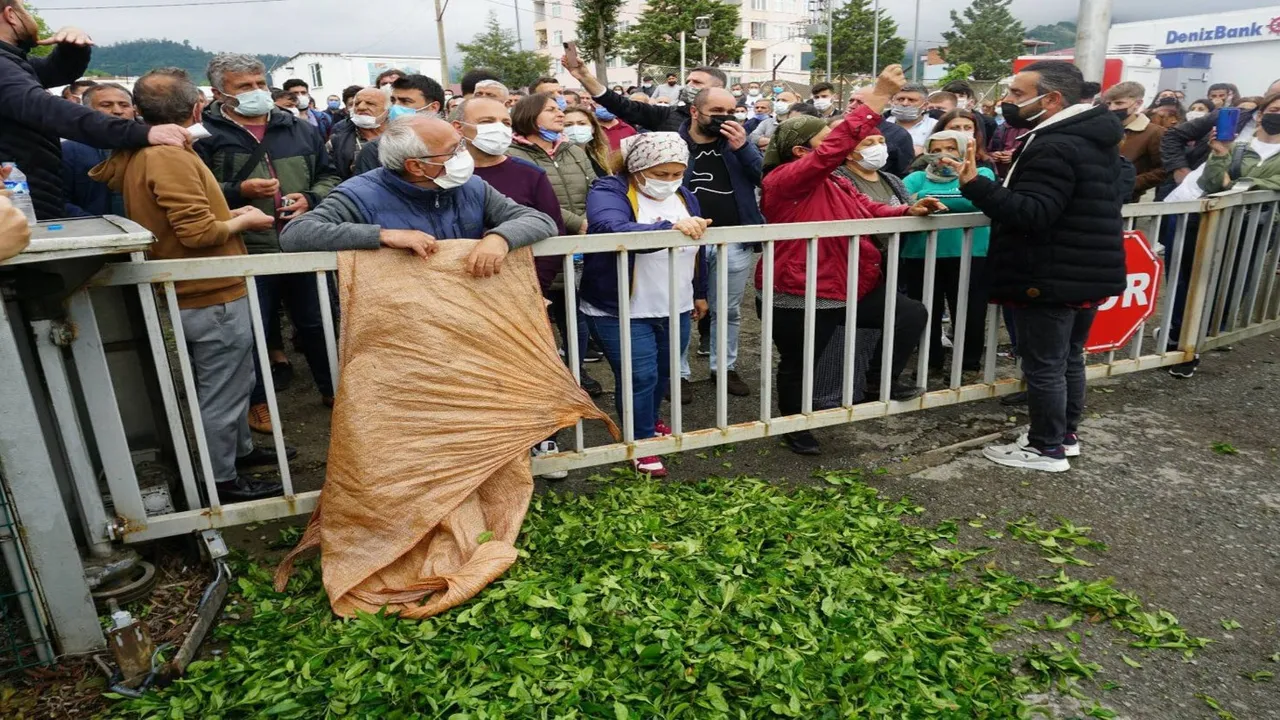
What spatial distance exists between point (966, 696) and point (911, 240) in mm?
3664

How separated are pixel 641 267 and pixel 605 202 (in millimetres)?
383

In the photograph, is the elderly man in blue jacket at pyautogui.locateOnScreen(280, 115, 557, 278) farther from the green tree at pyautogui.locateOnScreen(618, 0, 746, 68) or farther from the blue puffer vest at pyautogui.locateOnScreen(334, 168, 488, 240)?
the green tree at pyautogui.locateOnScreen(618, 0, 746, 68)

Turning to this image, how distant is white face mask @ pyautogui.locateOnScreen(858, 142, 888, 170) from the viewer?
497 centimetres

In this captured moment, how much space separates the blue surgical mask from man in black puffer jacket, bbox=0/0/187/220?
870 mm

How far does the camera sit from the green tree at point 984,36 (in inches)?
3457

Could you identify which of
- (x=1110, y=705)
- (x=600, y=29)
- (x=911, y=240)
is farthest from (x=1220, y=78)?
(x=1110, y=705)

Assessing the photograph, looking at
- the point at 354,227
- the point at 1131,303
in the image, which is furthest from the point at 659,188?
the point at 1131,303

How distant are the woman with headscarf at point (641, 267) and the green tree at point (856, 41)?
2527 inches

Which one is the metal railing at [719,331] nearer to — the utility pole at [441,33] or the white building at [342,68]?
the utility pole at [441,33]

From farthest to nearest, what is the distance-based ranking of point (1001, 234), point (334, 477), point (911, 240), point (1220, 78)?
point (1220, 78)
point (911, 240)
point (1001, 234)
point (334, 477)

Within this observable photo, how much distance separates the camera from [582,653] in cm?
277

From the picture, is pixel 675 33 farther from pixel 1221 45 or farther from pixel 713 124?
pixel 713 124

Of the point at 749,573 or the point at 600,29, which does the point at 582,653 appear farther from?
the point at 600,29

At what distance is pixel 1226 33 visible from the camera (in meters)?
44.7
